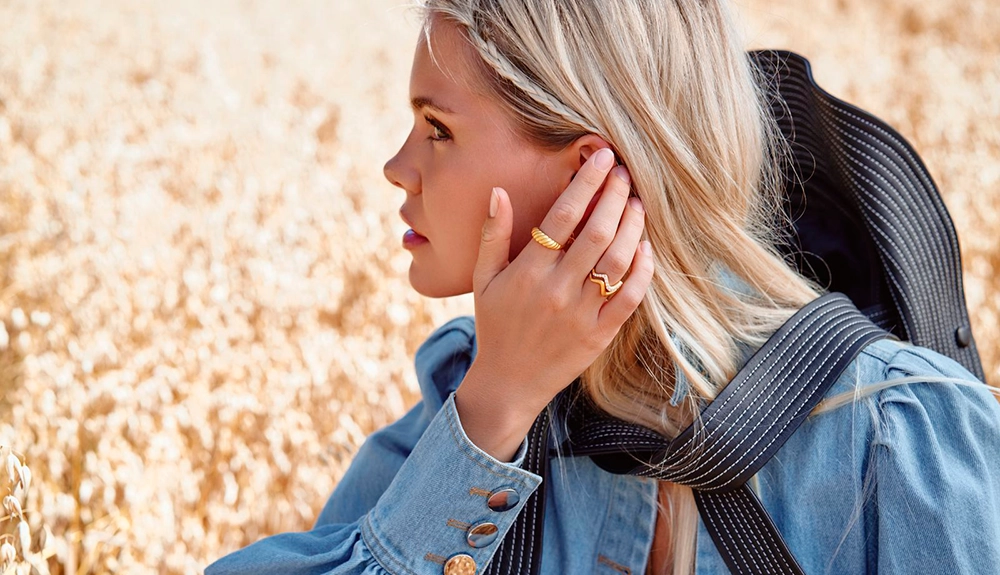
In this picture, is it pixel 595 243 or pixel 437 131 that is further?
pixel 437 131

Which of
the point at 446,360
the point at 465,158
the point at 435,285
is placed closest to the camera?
the point at 465,158

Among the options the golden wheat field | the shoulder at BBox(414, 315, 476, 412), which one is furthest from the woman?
the golden wheat field

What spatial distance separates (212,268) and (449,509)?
81.1 inches

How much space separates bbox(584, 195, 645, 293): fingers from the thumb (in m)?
0.17

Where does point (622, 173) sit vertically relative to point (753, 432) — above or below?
above

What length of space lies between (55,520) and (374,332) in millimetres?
1291

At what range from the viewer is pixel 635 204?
4.66ft

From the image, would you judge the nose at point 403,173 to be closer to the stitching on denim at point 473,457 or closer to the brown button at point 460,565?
the stitching on denim at point 473,457

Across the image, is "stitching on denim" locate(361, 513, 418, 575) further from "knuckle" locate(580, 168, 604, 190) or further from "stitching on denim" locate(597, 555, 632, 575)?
"knuckle" locate(580, 168, 604, 190)

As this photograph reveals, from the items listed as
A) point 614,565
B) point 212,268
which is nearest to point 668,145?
point 614,565

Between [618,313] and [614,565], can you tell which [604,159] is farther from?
[614,565]

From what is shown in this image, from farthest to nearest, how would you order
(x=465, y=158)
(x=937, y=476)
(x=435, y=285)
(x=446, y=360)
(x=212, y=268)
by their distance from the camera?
(x=212, y=268) → (x=446, y=360) → (x=435, y=285) → (x=465, y=158) → (x=937, y=476)

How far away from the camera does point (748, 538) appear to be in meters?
1.38

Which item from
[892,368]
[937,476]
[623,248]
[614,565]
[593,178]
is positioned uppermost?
[593,178]
